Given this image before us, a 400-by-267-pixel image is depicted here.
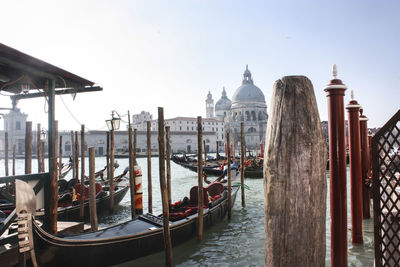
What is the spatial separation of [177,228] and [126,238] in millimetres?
763

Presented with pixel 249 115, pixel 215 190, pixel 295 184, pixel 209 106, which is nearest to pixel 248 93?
pixel 249 115

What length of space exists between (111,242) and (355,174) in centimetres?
240

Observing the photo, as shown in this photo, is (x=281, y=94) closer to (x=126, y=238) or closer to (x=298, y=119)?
(x=298, y=119)

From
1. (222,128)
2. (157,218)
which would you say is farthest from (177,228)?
(222,128)

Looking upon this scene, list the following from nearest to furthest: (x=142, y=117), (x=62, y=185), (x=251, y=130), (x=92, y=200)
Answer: (x=92, y=200), (x=62, y=185), (x=251, y=130), (x=142, y=117)

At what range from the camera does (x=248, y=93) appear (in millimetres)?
42406

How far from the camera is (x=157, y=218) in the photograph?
11.8 feet

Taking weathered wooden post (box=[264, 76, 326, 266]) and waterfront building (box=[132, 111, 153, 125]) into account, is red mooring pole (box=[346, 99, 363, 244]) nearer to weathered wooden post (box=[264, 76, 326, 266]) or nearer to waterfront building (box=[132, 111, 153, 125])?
weathered wooden post (box=[264, 76, 326, 266])

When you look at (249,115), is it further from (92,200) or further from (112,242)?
(112,242)

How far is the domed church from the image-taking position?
135ft

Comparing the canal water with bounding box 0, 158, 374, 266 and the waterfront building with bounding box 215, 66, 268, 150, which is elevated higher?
the waterfront building with bounding box 215, 66, 268, 150

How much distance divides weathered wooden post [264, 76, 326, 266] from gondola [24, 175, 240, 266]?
1.98 m

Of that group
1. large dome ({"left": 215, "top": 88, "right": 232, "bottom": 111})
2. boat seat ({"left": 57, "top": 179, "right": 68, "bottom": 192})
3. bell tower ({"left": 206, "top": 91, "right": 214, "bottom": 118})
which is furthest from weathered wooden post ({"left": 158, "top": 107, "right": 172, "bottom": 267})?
bell tower ({"left": 206, "top": 91, "right": 214, "bottom": 118})

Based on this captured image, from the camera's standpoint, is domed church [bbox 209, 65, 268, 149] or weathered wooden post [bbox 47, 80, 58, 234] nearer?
weathered wooden post [bbox 47, 80, 58, 234]
